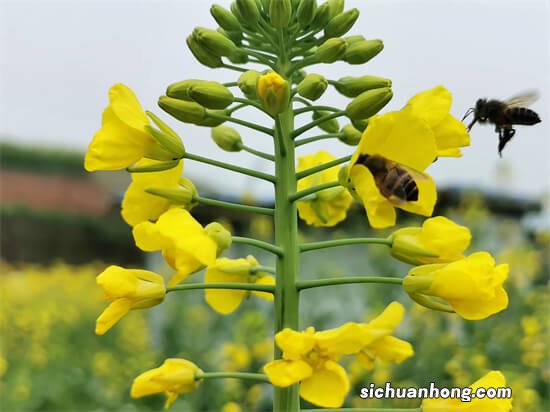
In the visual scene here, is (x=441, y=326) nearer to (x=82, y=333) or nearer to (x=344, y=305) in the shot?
(x=344, y=305)

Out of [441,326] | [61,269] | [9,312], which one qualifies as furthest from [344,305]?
[61,269]

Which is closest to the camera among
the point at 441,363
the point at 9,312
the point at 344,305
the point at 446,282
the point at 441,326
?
the point at 446,282

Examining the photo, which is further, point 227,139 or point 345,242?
point 227,139

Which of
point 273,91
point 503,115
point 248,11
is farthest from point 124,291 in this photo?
point 503,115

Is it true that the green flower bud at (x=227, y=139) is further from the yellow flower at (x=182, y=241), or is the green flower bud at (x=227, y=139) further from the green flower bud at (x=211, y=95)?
the yellow flower at (x=182, y=241)

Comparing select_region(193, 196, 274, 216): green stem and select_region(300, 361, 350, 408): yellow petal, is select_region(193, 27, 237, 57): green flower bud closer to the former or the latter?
select_region(193, 196, 274, 216): green stem

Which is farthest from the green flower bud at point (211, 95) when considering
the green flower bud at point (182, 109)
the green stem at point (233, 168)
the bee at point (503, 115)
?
the bee at point (503, 115)

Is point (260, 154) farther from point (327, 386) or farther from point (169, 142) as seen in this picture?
point (327, 386)
